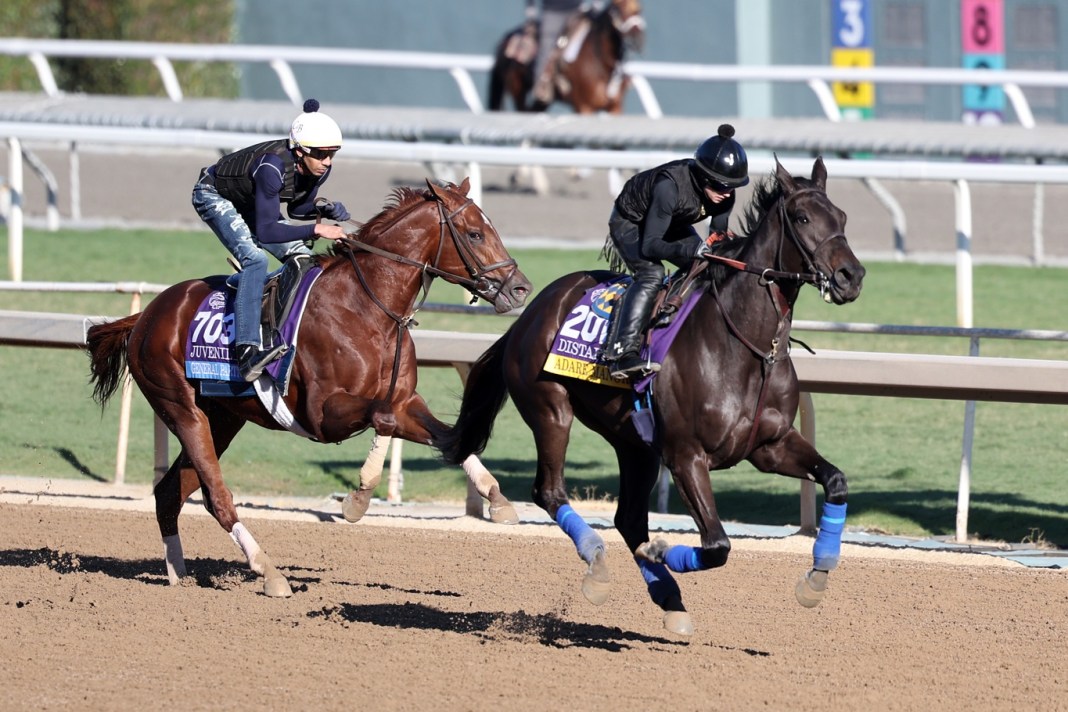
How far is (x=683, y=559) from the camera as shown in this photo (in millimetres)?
6055

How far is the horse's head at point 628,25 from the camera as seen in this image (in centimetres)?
1680

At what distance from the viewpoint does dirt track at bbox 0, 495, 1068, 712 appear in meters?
5.52

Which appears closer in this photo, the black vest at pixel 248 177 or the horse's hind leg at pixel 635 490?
the horse's hind leg at pixel 635 490

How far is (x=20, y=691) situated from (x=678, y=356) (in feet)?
8.44

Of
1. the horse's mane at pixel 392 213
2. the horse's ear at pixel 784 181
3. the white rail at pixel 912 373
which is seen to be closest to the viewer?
the horse's ear at pixel 784 181

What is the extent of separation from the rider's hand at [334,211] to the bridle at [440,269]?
0.29 meters

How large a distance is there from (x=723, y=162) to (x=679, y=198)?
0.77ft

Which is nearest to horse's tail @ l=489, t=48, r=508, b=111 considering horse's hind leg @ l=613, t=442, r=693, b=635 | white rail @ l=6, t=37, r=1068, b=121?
white rail @ l=6, t=37, r=1068, b=121

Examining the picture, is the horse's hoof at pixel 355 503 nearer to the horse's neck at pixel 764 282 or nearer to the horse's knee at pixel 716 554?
the horse's knee at pixel 716 554

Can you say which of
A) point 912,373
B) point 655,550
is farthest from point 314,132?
point 912,373

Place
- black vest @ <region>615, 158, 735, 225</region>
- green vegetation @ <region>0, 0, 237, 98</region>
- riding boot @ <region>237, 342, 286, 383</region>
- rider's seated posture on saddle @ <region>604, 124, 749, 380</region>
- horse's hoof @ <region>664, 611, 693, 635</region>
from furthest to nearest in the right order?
green vegetation @ <region>0, 0, 237, 98</region> < riding boot @ <region>237, 342, 286, 383</region> < black vest @ <region>615, 158, 735, 225</region> < rider's seated posture on saddle @ <region>604, 124, 749, 380</region> < horse's hoof @ <region>664, 611, 693, 635</region>

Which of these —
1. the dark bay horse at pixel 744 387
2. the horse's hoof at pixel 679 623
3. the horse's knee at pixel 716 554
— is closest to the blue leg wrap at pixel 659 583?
the dark bay horse at pixel 744 387

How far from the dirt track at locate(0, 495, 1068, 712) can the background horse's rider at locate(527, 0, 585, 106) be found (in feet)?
31.2

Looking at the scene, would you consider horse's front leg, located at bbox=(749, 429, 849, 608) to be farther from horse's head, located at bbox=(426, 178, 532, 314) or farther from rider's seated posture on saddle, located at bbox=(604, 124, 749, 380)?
horse's head, located at bbox=(426, 178, 532, 314)
